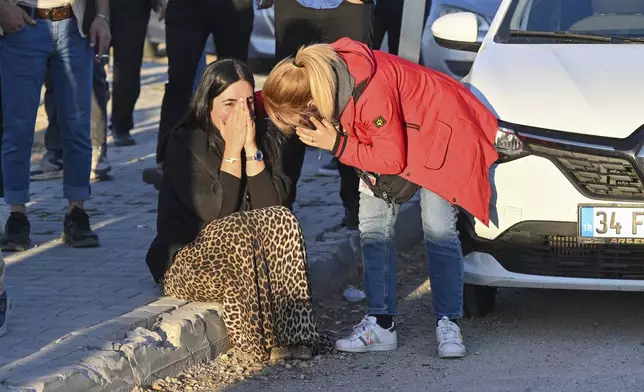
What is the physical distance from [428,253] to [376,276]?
245mm

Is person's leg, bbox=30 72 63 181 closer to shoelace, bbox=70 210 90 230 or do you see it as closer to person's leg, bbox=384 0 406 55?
shoelace, bbox=70 210 90 230

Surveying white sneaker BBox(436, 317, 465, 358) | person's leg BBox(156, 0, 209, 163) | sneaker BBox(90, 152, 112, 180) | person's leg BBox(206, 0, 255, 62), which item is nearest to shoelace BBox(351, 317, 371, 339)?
white sneaker BBox(436, 317, 465, 358)

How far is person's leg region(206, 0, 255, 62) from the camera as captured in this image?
7094 mm

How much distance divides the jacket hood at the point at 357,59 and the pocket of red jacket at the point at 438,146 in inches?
14.1

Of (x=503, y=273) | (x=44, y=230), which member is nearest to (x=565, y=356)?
(x=503, y=273)

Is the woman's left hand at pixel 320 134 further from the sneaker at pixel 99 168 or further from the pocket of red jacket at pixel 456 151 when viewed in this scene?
the sneaker at pixel 99 168

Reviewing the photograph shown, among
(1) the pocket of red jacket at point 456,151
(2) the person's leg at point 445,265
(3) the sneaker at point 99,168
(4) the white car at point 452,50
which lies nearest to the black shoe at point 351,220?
(2) the person's leg at point 445,265

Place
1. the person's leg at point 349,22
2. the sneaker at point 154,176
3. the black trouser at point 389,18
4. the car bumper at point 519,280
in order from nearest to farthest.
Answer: the car bumper at point 519,280 → the person's leg at point 349,22 → the black trouser at point 389,18 → the sneaker at point 154,176

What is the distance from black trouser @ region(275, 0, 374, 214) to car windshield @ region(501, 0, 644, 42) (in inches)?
35.6

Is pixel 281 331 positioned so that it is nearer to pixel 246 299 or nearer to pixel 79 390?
pixel 246 299

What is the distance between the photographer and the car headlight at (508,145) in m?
4.95

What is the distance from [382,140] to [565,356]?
1221 mm

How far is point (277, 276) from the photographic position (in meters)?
4.95

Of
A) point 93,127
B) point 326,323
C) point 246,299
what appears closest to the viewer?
point 246,299
